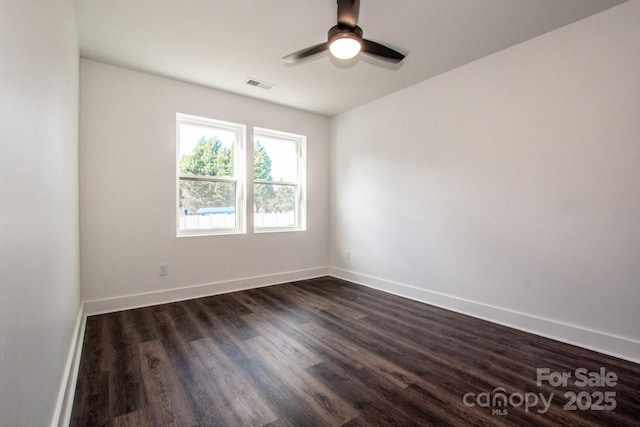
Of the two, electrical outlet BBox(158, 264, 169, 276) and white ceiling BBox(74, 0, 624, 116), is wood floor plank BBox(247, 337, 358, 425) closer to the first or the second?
electrical outlet BBox(158, 264, 169, 276)

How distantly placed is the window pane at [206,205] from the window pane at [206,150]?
17cm

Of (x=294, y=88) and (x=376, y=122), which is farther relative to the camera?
(x=376, y=122)

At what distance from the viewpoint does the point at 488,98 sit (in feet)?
9.87

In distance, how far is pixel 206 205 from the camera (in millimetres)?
3900

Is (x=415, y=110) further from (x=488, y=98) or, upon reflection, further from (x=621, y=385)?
(x=621, y=385)

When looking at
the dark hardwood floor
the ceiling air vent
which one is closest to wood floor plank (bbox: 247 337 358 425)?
the dark hardwood floor

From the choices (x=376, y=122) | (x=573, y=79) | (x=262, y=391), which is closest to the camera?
(x=262, y=391)

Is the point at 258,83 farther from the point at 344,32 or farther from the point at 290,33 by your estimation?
the point at 344,32

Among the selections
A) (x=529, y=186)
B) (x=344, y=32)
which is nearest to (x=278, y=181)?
(x=344, y=32)

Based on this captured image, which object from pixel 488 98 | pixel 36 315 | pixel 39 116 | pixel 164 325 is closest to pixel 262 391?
pixel 36 315

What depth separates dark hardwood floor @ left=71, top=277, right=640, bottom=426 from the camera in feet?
5.39

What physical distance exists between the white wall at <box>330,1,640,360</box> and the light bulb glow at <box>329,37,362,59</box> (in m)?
1.64

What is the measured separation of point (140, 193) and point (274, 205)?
5.89 ft

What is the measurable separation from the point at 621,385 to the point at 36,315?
10.7 ft
